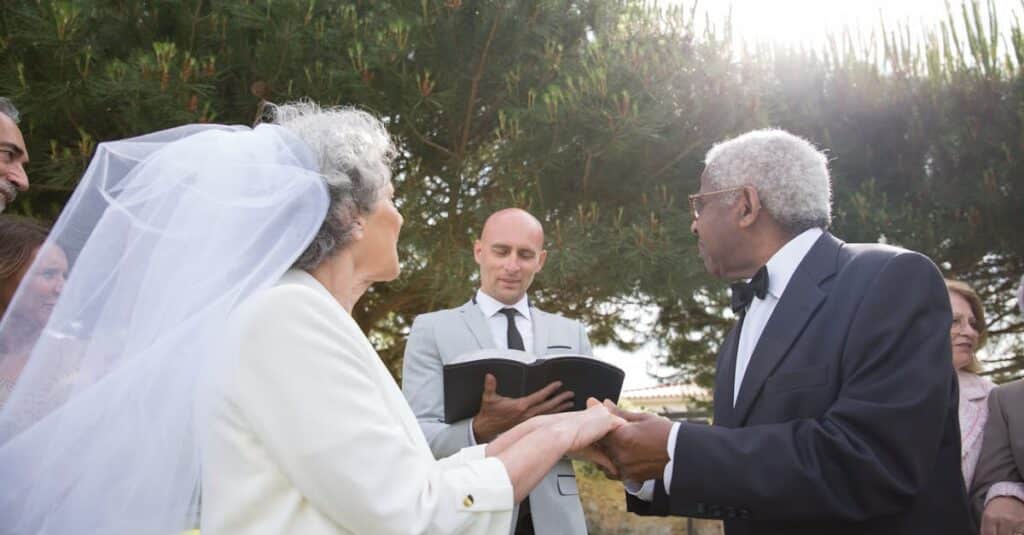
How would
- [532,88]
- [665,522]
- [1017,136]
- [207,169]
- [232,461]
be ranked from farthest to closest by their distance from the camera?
[665,522], [1017,136], [532,88], [207,169], [232,461]

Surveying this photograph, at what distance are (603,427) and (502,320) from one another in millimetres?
1660

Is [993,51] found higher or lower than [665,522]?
higher

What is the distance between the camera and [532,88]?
635cm

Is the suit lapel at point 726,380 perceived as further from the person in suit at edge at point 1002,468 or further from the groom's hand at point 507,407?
the person in suit at edge at point 1002,468

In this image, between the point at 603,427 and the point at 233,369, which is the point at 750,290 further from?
the point at 233,369

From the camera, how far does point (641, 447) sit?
2.60 metres

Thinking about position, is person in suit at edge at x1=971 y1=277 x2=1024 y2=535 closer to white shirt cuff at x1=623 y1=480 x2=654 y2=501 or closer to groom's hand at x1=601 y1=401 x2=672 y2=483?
white shirt cuff at x1=623 y1=480 x2=654 y2=501

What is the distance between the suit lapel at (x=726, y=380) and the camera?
279 centimetres

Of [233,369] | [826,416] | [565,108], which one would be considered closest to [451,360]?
[826,416]

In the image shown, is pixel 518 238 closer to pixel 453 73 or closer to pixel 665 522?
pixel 453 73

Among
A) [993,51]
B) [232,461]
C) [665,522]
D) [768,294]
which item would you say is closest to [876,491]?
[768,294]

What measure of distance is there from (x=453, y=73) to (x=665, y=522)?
17.8ft

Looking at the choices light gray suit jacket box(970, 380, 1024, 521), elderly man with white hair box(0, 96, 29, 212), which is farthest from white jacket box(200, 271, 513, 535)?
light gray suit jacket box(970, 380, 1024, 521)

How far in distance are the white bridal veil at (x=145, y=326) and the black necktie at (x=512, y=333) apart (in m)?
2.03
